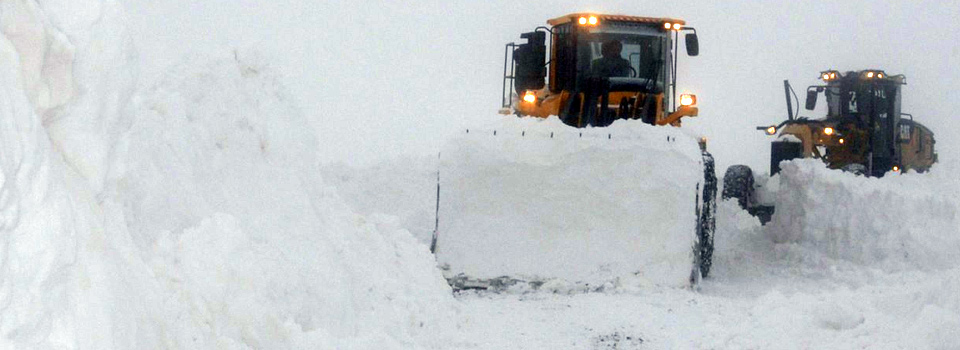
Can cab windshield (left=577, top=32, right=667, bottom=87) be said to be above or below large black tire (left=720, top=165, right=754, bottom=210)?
above

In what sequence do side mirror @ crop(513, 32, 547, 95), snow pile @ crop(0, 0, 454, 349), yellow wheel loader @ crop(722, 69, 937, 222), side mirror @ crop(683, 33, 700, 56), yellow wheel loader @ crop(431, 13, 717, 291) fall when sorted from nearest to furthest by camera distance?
snow pile @ crop(0, 0, 454, 349), yellow wheel loader @ crop(431, 13, 717, 291), side mirror @ crop(513, 32, 547, 95), side mirror @ crop(683, 33, 700, 56), yellow wheel loader @ crop(722, 69, 937, 222)

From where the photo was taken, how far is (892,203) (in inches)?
514

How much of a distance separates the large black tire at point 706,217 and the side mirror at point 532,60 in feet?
5.34

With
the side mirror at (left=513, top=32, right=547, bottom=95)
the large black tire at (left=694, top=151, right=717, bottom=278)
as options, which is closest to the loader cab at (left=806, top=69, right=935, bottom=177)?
the large black tire at (left=694, top=151, right=717, bottom=278)

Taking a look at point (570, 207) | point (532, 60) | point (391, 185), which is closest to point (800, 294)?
point (570, 207)

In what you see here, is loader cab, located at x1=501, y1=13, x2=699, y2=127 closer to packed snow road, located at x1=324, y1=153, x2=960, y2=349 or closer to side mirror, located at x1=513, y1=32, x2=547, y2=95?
side mirror, located at x1=513, y1=32, x2=547, y2=95

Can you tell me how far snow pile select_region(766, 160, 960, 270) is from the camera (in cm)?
1260

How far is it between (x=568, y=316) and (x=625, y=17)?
4783 millimetres

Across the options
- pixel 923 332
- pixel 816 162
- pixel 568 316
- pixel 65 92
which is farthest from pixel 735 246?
pixel 65 92

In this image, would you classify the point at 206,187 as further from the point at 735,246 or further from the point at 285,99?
the point at 735,246

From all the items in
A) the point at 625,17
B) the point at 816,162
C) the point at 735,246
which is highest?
the point at 625,17

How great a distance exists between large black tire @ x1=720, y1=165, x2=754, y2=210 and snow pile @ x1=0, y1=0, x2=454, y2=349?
806 centimetres

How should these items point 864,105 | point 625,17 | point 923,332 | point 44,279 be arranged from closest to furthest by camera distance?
1. point 44,279
2. point 923,332
3. point 625,17
4. point 864,105

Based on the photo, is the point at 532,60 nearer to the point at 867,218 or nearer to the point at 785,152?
the point at 867,218
